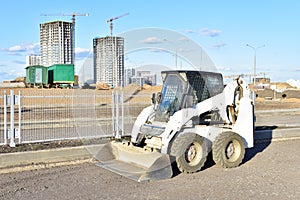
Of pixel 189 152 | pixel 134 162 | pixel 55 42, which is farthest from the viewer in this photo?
pixel 55 42

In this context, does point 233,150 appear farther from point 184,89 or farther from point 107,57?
point 107,57

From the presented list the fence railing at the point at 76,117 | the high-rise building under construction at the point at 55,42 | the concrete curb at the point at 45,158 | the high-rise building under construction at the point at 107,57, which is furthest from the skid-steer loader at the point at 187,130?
the high-rise building under construction at the point at 55,42

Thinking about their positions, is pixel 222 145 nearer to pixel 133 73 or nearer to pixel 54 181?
pixel 133 73

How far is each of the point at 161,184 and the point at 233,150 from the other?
7.64 ft

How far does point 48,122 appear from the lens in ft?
49.4

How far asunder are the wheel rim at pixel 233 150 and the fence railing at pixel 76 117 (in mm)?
4703

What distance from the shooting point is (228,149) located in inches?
336

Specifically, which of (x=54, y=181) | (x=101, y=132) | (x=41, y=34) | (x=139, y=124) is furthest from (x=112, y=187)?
(x=41, y=34)

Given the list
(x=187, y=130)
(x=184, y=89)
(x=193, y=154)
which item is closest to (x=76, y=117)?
(x=184, y=89)

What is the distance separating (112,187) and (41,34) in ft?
270

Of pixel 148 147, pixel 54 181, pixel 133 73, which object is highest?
pixel 133 73

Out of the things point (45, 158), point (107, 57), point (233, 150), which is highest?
point (107, 57)

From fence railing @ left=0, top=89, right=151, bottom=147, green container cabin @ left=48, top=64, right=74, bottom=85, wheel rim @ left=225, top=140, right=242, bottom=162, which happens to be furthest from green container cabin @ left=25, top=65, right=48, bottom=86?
wheel rim @ left=225, top=140, right=242, bottom=162

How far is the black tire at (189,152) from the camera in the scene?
767 centimetres
